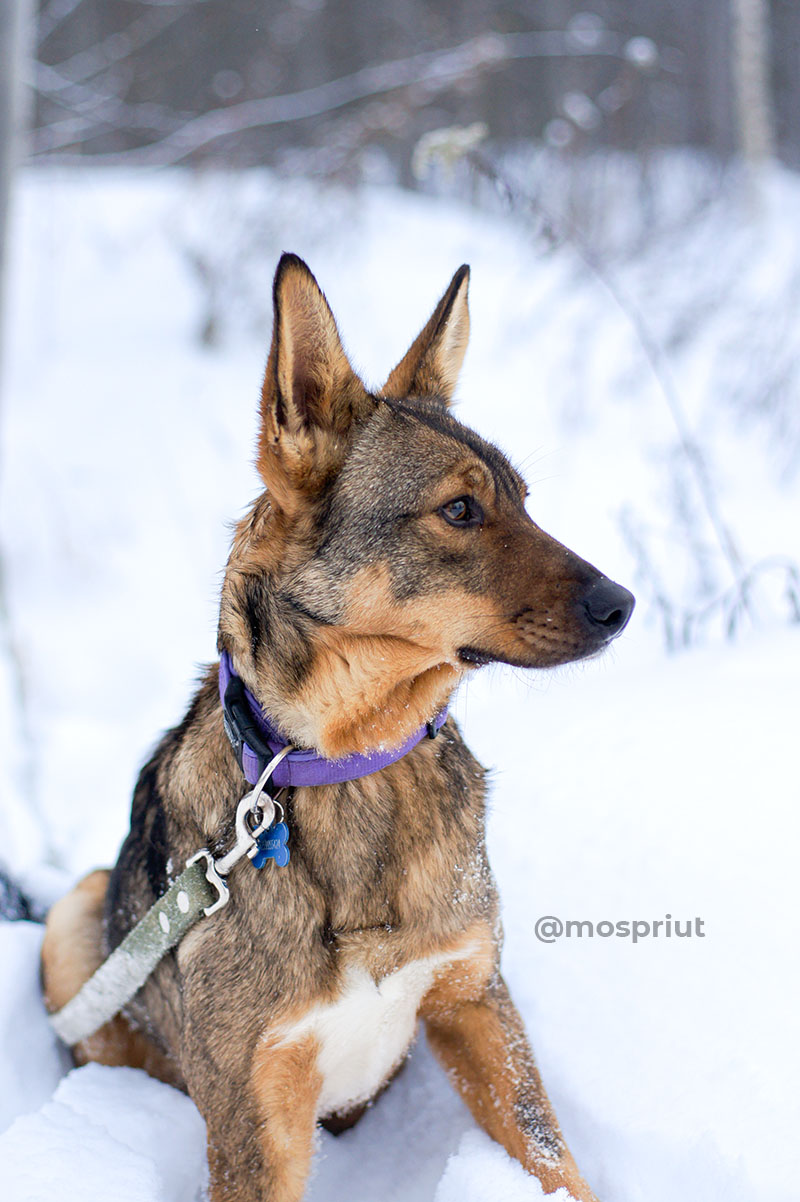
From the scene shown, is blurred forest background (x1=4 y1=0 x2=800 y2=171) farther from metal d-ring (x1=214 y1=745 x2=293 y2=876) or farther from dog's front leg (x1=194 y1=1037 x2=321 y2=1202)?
dog's front leg (x1=194 y1=1037 x2=321 y2=1202)

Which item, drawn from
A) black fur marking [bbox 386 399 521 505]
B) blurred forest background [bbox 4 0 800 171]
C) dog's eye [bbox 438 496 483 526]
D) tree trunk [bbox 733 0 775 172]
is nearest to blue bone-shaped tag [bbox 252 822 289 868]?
dog's eye [bbox 438 496 483 526]

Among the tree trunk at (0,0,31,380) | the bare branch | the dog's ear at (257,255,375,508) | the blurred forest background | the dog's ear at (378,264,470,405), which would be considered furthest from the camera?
the blurred forest background

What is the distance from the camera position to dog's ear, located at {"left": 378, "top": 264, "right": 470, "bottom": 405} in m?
2.16

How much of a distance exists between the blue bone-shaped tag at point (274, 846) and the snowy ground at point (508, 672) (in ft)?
1.84

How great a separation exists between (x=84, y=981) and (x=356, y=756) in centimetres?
110

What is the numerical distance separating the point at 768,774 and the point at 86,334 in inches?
366

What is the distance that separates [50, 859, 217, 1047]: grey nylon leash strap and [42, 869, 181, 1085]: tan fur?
0.06m

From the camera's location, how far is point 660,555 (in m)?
4.82

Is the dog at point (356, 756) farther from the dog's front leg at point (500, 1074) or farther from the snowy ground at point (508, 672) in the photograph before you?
the snowy ground at point (508, 672)

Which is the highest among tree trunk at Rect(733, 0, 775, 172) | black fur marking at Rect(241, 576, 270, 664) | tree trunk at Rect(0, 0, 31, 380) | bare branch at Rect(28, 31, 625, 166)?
tree trunk at Rect(733, 0, 775, 172)

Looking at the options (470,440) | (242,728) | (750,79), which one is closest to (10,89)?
(470,440)

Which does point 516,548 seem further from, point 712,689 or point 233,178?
point 233,178

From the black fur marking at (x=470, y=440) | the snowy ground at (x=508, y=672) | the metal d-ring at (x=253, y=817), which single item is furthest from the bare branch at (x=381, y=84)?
the metal d-ring at (x=253, y=817)

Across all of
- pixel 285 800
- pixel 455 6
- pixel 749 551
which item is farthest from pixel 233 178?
pixel 455 6
